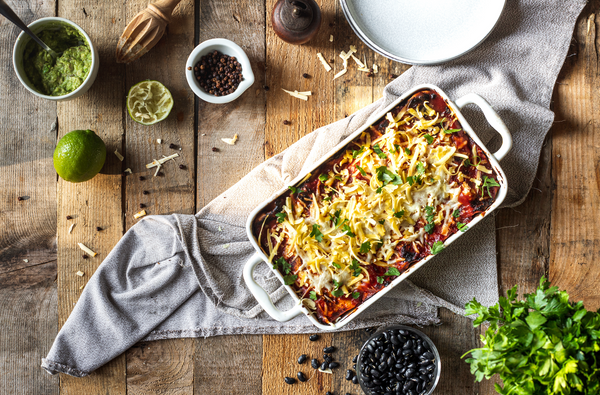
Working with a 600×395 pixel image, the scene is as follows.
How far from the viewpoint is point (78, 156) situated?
6.57 ft

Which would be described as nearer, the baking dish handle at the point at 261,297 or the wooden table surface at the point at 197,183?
the baking dish handle at the point at 261,297

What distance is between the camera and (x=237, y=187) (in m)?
2.23

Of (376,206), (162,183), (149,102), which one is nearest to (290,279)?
(376,206)

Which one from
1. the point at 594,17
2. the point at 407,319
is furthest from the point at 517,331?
the point at 594,17

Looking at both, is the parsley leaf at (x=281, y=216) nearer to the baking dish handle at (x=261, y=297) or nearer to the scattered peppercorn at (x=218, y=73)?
the baking dish handle at (x=261, y=297)

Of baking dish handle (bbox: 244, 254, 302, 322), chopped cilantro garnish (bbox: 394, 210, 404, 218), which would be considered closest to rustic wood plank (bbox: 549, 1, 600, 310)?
chopped cilantro garnish (bbox: 394, 210, 404, 218)

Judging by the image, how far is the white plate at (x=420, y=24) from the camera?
2.18m

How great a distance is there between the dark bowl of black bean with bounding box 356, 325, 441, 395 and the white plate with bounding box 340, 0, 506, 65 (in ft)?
4.69

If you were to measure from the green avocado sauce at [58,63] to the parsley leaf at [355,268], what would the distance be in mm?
1600

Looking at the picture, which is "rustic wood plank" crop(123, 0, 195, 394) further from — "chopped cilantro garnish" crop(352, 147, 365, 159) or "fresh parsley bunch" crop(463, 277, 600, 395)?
"fresh parsley bunch" crop(463, 277, 600, 395)

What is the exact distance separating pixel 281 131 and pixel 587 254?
175cm

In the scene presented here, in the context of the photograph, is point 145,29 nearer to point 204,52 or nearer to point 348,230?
point 204,52


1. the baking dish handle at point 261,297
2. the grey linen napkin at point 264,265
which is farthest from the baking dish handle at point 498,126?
the baking dish handle at point 261,297

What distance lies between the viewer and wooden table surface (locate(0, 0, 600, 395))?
7.38 ft
